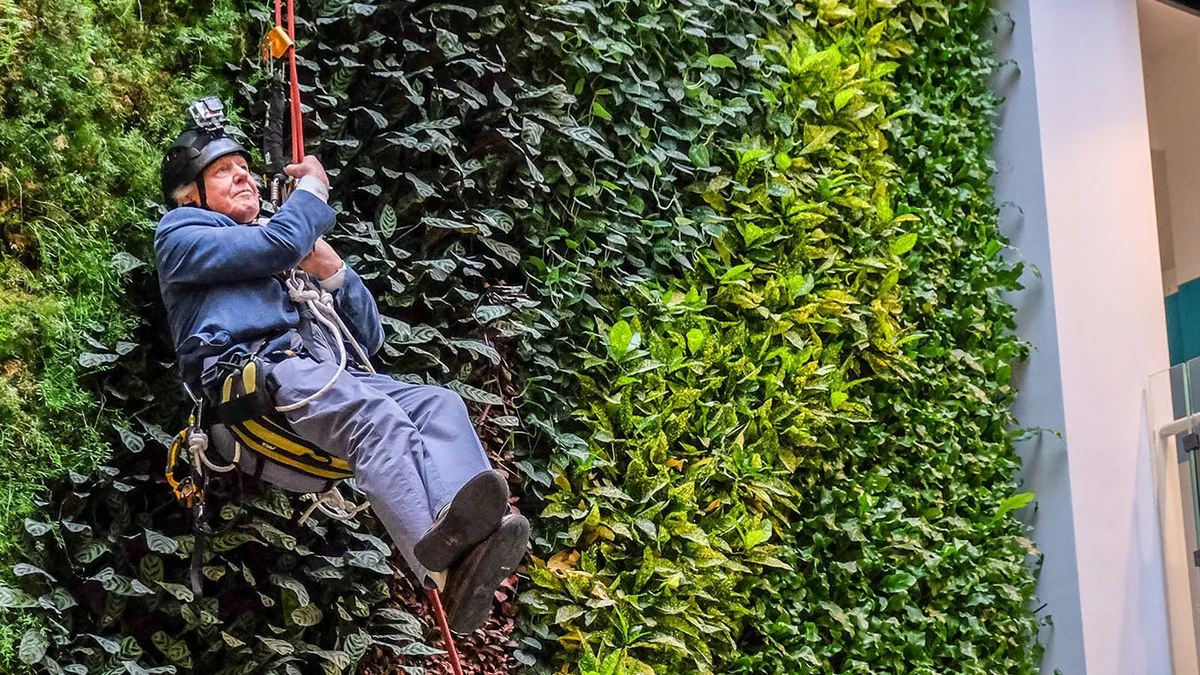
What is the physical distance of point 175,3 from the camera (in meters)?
3.88

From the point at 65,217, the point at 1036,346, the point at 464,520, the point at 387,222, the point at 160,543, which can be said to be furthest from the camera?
the point at 1036,346

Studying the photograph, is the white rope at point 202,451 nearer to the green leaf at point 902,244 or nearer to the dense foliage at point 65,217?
the dense foliage at point 65,217

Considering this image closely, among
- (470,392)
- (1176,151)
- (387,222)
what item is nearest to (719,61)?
(387,222)

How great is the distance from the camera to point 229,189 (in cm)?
317

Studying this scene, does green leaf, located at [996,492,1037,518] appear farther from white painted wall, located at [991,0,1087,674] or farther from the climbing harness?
the climbing harness

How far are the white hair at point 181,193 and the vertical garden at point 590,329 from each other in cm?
44

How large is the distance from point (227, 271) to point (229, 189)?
266 millimetres

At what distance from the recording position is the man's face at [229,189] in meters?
3.16

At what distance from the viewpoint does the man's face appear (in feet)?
10.4

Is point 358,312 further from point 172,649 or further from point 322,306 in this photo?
point 172,649

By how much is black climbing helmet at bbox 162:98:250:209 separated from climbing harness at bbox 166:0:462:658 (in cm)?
2

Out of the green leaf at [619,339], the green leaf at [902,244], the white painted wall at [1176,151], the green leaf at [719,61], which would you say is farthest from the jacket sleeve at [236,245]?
the white painted wall at [1176,151]

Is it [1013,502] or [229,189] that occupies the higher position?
[229,189]

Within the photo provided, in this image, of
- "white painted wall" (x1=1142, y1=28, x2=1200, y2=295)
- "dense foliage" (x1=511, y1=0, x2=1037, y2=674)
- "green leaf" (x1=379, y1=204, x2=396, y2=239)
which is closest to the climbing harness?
"green leaf" (x1=379, y1=204, x2=396, y2=239)
